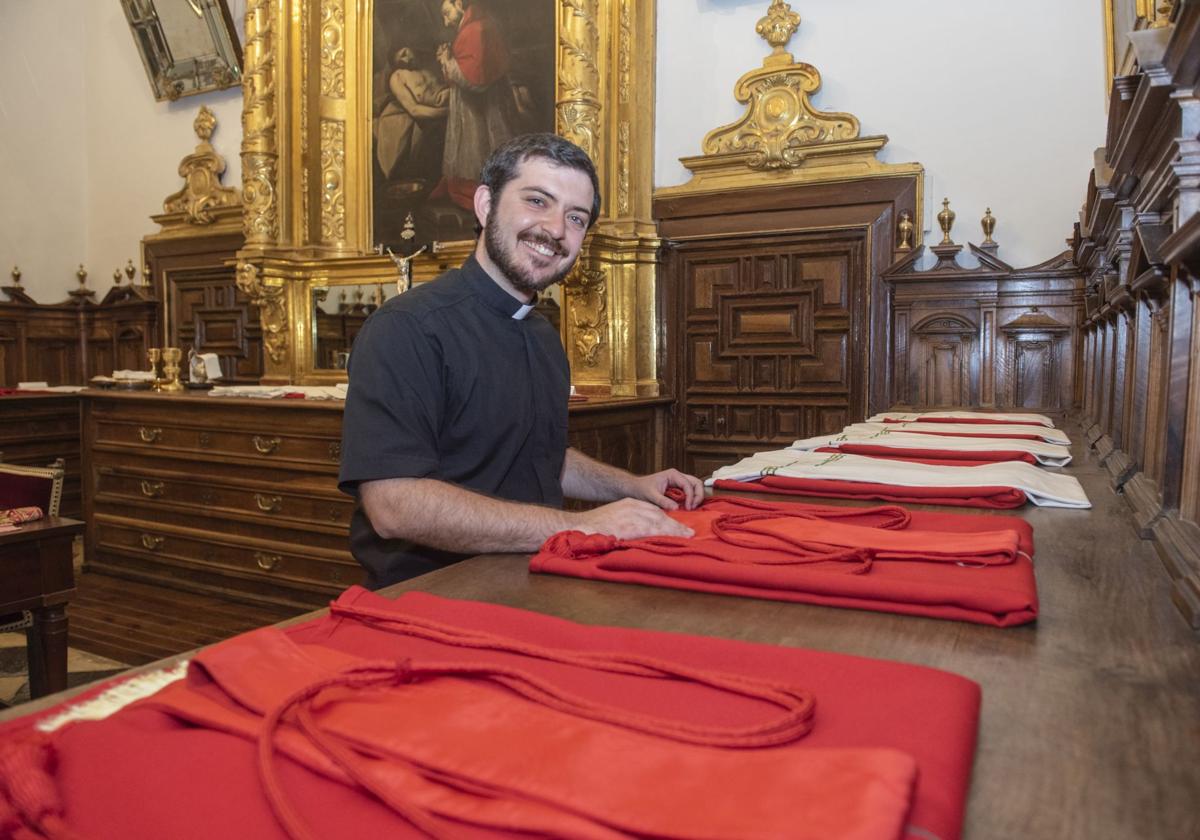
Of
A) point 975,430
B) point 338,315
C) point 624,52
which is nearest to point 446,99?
point 624,52

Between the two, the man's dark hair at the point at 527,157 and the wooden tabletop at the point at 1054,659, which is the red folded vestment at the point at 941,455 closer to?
the wooden tabletop at the point at 1054,659

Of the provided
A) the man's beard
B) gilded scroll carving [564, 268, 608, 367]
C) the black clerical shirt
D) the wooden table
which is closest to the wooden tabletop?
the wooden table

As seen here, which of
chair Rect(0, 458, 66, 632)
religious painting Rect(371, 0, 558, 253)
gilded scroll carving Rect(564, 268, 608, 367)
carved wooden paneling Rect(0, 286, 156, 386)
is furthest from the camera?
carved wooden paneling Rect(0, 286, 156, 386)

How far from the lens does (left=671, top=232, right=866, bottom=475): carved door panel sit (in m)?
5.42

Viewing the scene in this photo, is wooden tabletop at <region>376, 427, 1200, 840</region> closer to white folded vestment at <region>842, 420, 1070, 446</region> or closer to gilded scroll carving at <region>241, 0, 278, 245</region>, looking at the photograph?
white folded vestment at <region>842, 420, 1070, 446</region>

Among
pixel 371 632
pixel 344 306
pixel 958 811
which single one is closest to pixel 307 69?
pixel 344 306

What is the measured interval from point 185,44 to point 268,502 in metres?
4.67

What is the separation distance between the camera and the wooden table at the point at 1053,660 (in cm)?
65

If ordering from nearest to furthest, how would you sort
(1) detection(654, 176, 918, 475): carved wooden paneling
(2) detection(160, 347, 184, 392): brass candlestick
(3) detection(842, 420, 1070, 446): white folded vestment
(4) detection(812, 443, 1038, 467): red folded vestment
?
(4) detection(812, 443, 1038, 467): red folded vestment < (3) detection(842, 420, 1070, 446): white folded vestment < (1) detection(654, 176, 918, 475): carved wooden paneling < (2) detection(160, 347, 184, 392): brass candlestick

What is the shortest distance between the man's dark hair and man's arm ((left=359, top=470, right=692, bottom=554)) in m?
0.77

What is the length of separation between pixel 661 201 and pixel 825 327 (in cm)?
133

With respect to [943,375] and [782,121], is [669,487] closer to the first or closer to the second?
[943,375]

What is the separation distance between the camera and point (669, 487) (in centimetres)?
202

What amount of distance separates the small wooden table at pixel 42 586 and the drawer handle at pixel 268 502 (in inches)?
81.2
